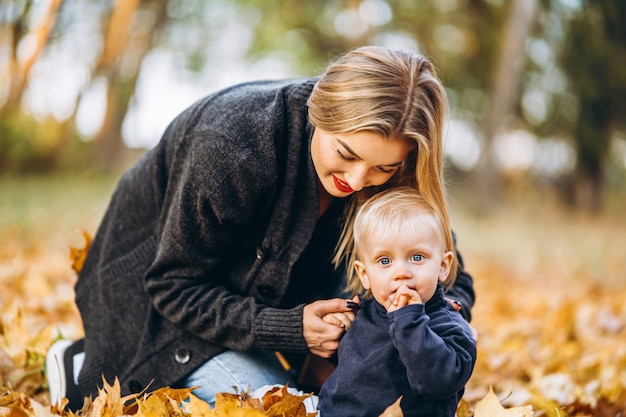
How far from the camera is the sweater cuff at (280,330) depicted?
1.77m

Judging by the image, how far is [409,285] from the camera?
152cm

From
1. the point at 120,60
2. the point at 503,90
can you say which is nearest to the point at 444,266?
the point at 503,90

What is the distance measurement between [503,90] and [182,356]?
28.8 ft

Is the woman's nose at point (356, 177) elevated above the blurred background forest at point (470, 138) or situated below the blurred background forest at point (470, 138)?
above

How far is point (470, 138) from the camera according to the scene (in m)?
16.0

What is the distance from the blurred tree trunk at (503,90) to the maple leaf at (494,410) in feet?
27.8

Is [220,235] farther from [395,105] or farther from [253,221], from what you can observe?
[395,105]

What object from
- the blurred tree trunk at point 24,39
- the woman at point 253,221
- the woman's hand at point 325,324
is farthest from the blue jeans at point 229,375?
the blurred tree trunk at point 24,39

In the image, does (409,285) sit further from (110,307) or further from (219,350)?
(110,307)

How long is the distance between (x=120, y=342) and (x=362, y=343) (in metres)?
0.88

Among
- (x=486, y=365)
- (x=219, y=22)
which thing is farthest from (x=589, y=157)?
(x=486, y=365)

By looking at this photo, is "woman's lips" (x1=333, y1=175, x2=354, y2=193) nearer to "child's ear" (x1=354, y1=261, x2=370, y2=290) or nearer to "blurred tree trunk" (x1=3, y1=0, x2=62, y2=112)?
"child's ear" (x1=354, y1=261, x2=370, y2=290)

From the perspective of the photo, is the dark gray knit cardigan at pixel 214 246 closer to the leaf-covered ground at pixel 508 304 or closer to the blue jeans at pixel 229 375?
the blue jeans at pixel 229 375

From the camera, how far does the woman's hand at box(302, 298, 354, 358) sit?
1730 millimetres
